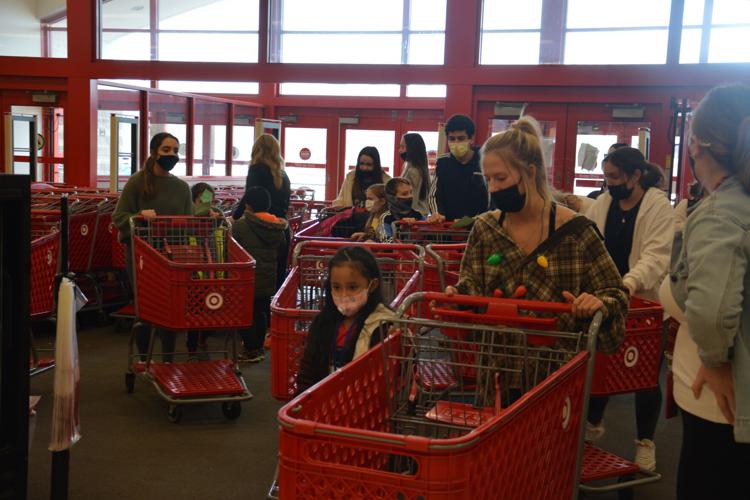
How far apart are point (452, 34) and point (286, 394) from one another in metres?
6.66

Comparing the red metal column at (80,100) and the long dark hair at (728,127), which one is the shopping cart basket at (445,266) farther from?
the red metal column at (80,100)

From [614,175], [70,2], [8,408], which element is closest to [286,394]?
[8,408]

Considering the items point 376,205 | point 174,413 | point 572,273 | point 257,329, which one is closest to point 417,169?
point 376,205

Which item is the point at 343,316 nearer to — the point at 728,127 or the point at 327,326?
the point at 327,326

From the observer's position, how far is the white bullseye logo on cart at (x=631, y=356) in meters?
3.59

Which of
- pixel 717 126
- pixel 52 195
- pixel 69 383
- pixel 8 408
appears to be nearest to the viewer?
pixel 717 126

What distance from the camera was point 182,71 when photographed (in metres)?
10.4

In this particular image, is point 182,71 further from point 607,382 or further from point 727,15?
point 607,382

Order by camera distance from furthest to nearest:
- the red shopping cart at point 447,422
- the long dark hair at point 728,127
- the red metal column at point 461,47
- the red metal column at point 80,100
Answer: the red metal column at point 80,100 < the red metal column at point 461,47 < the long dark hair at point 728,127 < the red shopping cart at point 447,422

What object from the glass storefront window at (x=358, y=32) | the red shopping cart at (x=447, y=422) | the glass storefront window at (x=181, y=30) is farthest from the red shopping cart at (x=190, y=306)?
the glass storefront window at (x=181, y=30)

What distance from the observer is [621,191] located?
4129 millimetres

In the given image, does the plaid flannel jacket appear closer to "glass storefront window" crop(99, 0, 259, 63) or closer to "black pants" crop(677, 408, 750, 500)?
"black pants" crop(677, 408, 750, 500)

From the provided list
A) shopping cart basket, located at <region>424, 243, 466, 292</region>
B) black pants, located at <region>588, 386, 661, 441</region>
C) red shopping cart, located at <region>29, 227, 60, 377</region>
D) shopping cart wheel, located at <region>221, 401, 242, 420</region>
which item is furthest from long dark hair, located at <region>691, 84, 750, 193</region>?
red shopping cart, located at <region>29, 227, 60, 377</region>

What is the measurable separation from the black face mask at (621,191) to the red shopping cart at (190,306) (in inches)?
84.5
